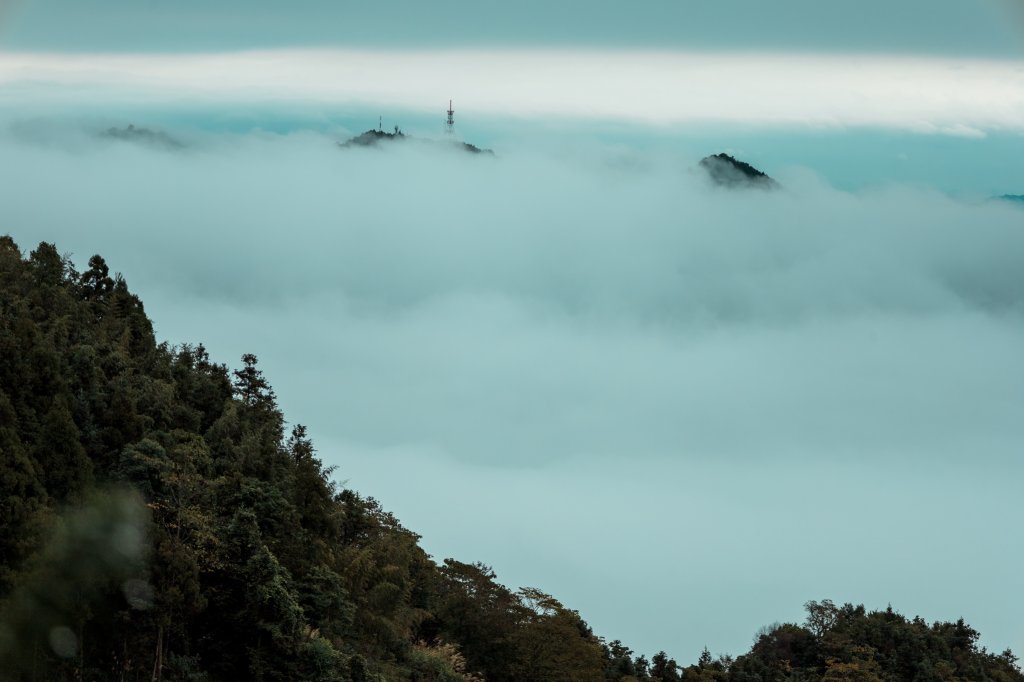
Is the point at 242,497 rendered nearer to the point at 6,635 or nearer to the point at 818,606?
the point at 6,635

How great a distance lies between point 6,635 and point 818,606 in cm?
5855

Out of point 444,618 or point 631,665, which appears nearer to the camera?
point 444,618

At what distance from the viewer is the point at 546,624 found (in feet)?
154

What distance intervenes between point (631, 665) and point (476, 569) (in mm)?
16340

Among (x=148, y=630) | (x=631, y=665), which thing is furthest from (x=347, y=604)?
(x=631, y=665)

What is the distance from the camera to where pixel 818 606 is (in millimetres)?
75625

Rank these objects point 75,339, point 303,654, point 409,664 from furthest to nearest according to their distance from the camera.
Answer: point 75,339 < point 409,664 < point 303,654

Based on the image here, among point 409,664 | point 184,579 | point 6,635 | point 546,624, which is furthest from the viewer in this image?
point 546,624

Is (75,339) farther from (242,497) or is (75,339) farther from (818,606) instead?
(818,606)

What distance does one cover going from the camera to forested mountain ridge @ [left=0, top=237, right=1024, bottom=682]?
2870 cm

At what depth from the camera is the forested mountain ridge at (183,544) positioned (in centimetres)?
2870

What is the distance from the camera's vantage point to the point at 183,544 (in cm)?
2942

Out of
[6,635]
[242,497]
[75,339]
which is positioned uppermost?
[75,339]

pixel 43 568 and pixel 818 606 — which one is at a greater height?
pixel 818 606
